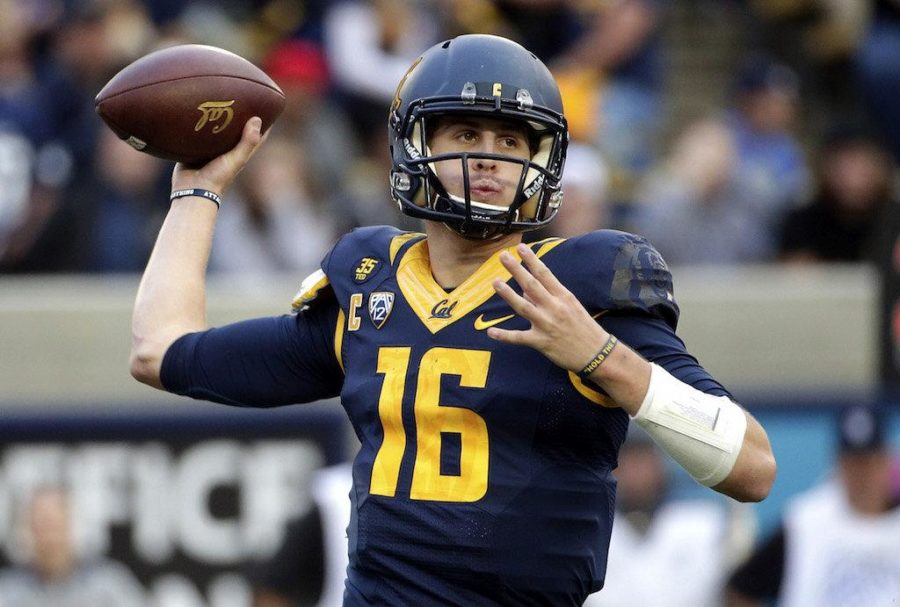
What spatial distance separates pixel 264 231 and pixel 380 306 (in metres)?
4.65

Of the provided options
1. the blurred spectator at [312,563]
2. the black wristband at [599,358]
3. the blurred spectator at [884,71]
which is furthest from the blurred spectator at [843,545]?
the black wristband at [599,358]

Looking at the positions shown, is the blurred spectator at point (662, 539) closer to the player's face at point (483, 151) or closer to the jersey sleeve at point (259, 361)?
the jersey sleeve at point (259, 361)

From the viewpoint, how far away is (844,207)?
8.22 meters

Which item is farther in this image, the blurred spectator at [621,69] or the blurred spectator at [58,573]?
the blurred spectator at [621,69]

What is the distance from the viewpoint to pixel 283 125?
8359 mm

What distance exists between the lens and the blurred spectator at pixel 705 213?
821 cm

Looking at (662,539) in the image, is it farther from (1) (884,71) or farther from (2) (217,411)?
(1) (884,71)

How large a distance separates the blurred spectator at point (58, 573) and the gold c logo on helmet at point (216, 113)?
3860 mm

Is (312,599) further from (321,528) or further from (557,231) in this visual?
(557,231)

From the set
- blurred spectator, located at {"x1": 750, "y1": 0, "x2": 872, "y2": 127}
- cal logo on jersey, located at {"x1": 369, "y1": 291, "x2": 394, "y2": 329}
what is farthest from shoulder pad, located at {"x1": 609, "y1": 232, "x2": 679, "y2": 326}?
blurred spectator, located at {"x1": 750, "y1": 0, "x2": 872, "y2": 127}

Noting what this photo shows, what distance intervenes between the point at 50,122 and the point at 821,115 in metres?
4.58

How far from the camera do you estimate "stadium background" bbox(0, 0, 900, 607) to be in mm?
7230

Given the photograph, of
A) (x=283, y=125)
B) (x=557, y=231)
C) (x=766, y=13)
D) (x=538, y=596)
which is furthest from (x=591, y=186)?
(x=538, y=596)

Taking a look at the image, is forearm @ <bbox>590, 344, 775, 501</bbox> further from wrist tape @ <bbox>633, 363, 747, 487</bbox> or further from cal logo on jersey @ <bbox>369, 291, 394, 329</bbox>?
cal logo on jersey @ <bbox>369, 291, 394, 329</bbox>
